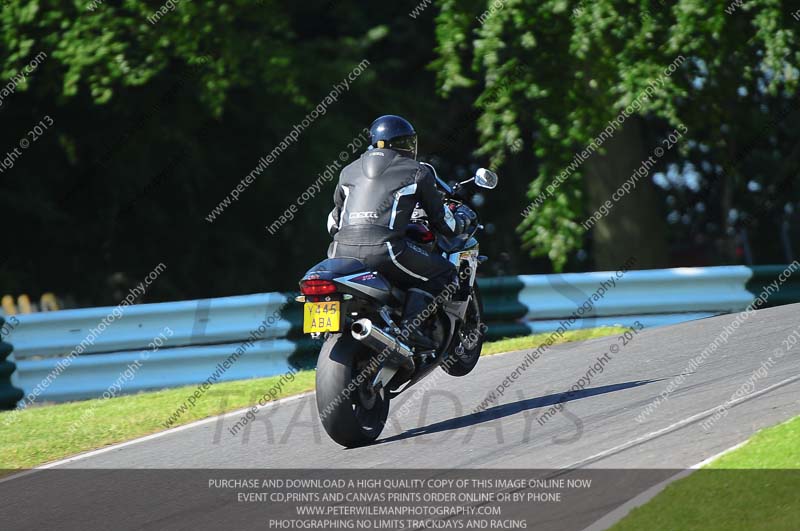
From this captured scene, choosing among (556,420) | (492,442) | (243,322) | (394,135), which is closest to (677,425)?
(556,420)

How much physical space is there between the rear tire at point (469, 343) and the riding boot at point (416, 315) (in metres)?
0.86

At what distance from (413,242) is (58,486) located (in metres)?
2.80

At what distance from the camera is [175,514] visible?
21.5ft

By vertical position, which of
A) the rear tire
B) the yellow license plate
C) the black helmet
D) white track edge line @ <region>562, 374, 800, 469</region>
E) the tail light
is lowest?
the rear tire

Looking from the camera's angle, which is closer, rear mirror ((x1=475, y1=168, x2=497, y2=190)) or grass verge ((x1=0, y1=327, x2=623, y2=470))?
rear mirror ((x1=475, y1=168, x2=497, y2=190))

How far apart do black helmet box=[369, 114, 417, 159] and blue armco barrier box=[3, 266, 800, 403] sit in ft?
12.4

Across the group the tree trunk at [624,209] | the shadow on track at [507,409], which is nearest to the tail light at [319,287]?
the shadow on track at [507,409]

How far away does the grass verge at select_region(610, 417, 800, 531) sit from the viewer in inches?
209

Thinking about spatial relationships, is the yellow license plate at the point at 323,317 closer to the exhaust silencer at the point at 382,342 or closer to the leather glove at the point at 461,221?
the exhaust silencer at the point at 382,342

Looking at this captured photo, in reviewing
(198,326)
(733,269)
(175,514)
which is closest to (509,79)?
(733,269)

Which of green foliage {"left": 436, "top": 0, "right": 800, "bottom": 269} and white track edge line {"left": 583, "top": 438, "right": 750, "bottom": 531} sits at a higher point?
white track edge line {"left": 583, "top": 438, "right": 750, "bottom": 531}

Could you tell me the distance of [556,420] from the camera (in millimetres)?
7789

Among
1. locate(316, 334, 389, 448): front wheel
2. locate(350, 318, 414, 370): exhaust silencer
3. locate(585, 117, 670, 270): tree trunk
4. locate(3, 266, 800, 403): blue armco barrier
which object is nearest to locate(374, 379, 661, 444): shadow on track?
locate(316, 334, 389, 448): front wheel

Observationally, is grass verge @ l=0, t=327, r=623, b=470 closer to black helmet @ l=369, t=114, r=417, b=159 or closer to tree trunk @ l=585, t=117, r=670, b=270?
black helmet @ l=369, t=114, r=417, b=159
